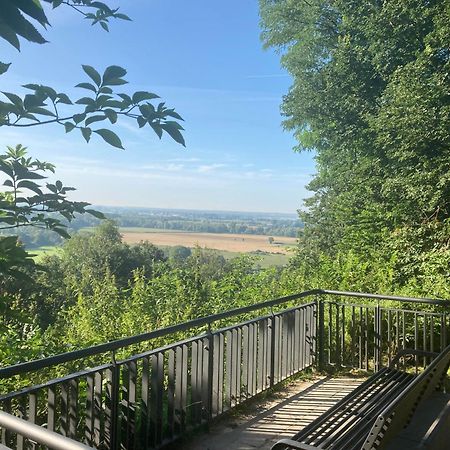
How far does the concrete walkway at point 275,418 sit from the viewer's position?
3135mm

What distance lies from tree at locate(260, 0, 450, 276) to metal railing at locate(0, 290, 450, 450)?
552 centimetres

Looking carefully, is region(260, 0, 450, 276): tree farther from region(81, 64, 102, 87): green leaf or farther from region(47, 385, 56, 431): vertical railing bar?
region(81, 64, 102, 87): green leaf

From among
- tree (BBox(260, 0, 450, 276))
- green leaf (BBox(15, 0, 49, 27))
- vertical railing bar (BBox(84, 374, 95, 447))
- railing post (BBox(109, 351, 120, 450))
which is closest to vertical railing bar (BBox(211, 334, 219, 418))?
railing post (BBox(109, 351, 120, 450))

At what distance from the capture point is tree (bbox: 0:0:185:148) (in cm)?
116

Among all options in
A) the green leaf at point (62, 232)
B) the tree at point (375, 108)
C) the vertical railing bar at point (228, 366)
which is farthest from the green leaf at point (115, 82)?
the tree at point (375, 108)

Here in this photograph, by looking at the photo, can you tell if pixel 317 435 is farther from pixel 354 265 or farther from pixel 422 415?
pixel 354 265

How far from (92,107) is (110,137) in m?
0.13

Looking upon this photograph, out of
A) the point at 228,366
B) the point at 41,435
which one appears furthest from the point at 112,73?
the point at 228,366

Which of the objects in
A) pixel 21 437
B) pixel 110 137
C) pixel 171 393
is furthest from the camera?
pixel 171 393

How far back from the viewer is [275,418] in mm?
3600

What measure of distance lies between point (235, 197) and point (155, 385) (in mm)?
34533

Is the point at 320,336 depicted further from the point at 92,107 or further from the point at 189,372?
the point at 92,107

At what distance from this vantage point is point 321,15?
15.6 metres

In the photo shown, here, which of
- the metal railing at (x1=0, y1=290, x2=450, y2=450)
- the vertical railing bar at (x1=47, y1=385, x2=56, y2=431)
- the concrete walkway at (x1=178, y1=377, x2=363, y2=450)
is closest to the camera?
the vertical railing bar at (x1=47, y1=385, x2=56, y2=431)
